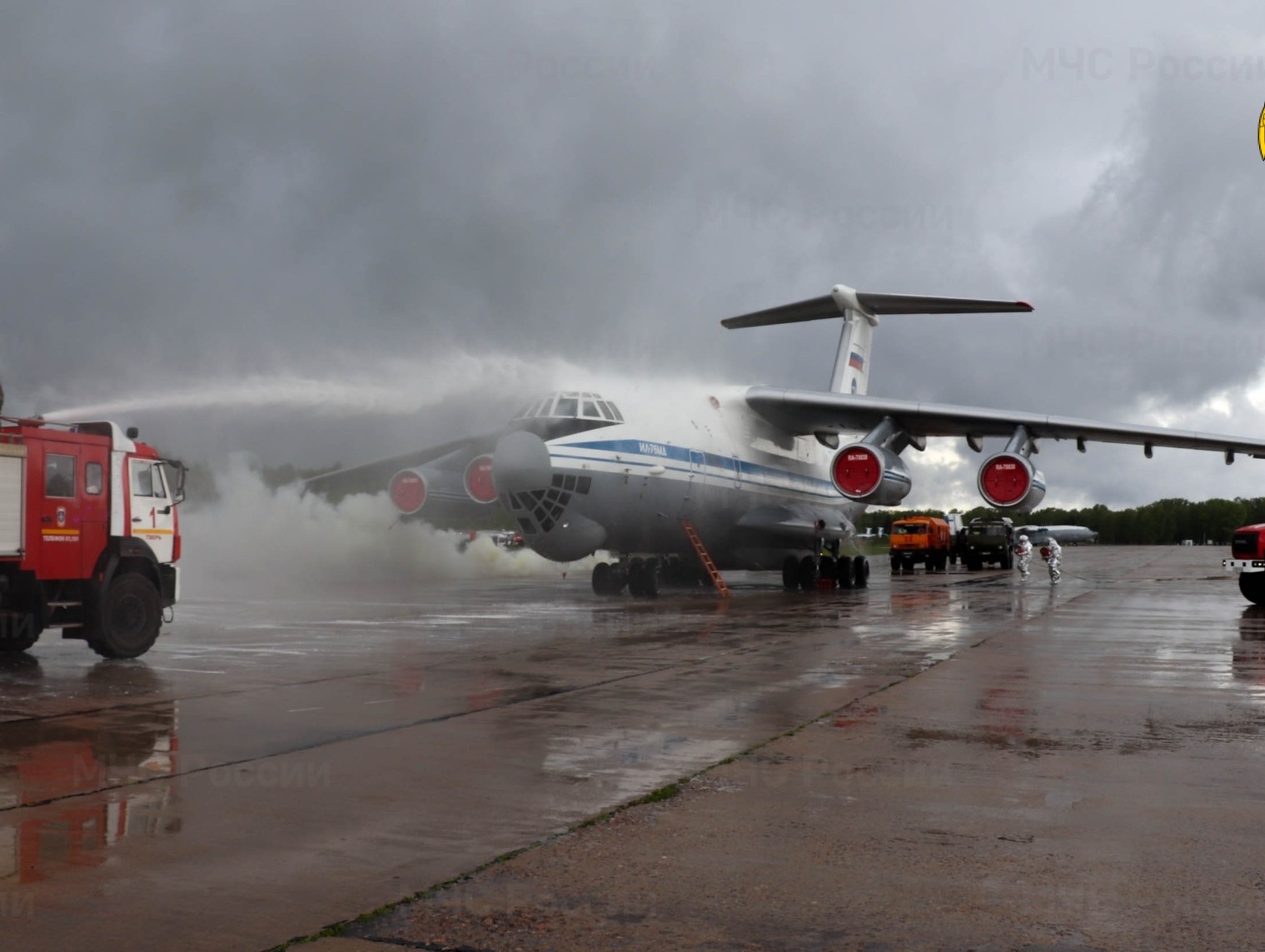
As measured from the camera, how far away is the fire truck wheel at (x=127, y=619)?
11.9 metres

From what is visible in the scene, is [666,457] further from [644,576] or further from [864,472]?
[864,472]

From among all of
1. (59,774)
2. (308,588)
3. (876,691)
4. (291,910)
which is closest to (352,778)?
(59,774)

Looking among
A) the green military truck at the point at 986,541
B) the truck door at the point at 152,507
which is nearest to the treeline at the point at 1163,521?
the green military truck at the point at 986,541

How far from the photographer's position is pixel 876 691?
30.4 feet

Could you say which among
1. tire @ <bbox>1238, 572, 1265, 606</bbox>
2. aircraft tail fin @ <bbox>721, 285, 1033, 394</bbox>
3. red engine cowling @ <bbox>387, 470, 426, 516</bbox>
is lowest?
tire @ <bbox>1238, 572, 1265, 606</bbox>

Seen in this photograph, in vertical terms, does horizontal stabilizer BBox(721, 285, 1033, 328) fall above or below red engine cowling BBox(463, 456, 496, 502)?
above

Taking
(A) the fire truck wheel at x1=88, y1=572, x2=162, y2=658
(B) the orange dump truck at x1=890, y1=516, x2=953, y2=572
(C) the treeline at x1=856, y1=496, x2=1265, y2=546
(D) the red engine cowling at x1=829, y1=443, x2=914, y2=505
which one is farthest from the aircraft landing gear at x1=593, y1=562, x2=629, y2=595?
(C) the treeline at x1=856, y1=496, x2=1265, y2=546

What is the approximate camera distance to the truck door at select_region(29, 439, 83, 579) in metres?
11.7

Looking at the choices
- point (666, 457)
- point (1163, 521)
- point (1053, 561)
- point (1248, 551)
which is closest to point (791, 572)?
point (666, 457)

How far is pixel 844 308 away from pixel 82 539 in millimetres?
21104

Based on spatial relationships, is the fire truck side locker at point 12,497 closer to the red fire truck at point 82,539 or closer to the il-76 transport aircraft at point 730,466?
the red fire truck at point 82,539

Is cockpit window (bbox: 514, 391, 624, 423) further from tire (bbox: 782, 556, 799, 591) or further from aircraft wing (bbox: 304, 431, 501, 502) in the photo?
tire (bbox: 782, 556, 799, 591)

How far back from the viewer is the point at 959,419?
2458cm

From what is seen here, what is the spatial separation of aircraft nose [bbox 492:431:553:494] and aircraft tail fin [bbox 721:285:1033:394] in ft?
37.5
